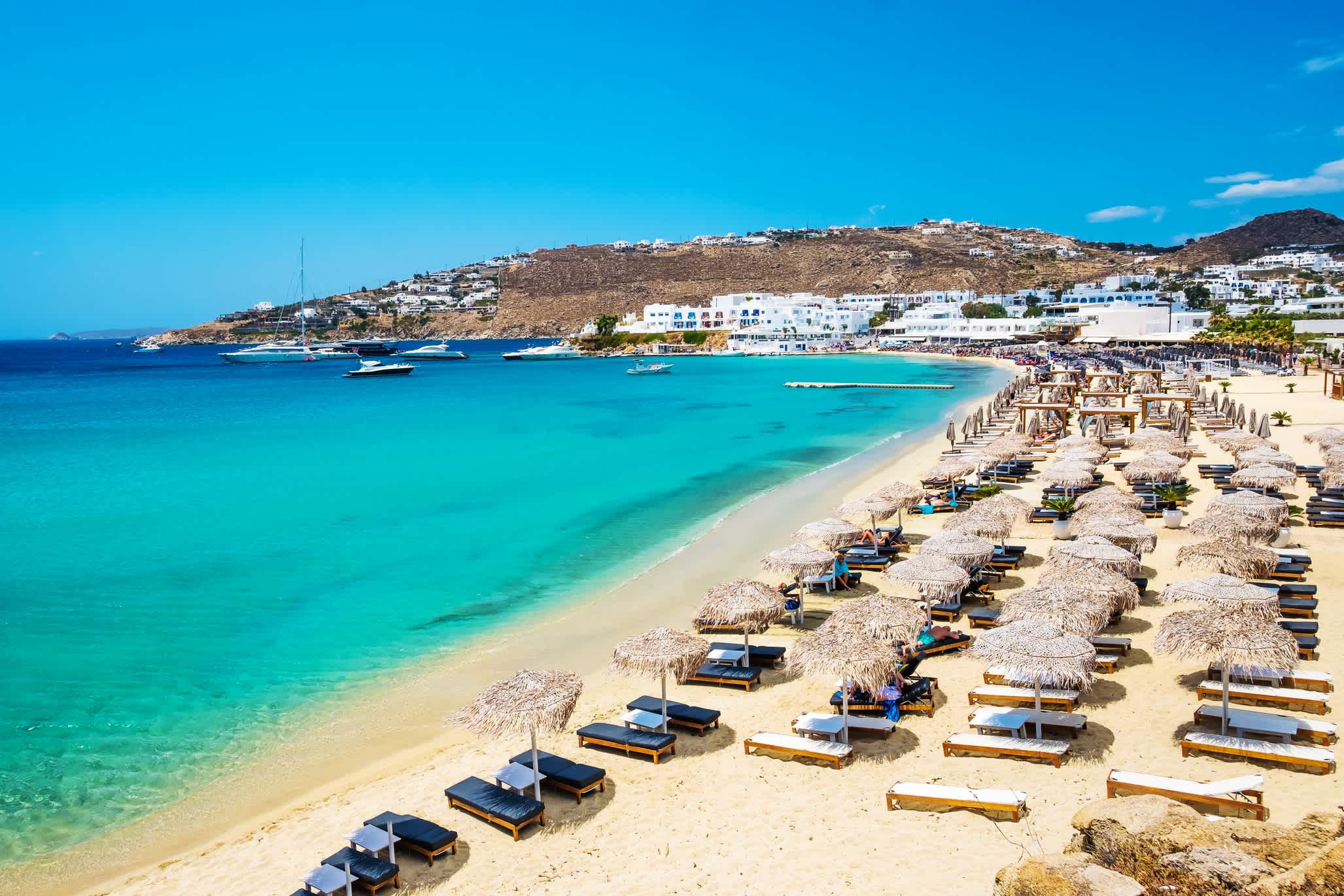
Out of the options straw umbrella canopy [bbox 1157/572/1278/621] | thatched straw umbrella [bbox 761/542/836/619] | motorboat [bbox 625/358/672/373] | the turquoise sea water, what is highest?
motorboat [bbox 625/358/672/373]

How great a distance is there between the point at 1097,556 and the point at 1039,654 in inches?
173

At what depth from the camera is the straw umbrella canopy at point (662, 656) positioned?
9.14 m

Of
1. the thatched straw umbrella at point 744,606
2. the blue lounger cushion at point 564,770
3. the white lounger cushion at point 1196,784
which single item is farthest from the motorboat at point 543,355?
the white lounger cushion at point 1196,784

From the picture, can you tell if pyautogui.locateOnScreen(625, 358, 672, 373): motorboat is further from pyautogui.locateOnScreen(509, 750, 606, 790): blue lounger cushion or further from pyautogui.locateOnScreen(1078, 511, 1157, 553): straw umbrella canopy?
pyautogui.locateOnScreen(509, 750, 606, 790): blue lounger cushion

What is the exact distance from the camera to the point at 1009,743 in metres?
8.55

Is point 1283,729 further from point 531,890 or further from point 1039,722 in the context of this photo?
point 531,890

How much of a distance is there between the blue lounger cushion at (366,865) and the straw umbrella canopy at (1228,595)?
8502mm

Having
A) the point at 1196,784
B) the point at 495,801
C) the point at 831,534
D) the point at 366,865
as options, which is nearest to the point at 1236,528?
the point at 831,534

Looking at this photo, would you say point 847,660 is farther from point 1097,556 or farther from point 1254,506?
point 1254,506

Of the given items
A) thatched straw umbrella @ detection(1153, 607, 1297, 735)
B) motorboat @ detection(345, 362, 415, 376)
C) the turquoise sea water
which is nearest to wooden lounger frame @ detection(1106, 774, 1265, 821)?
thatched straw umbrella @ detection(1153, 607, 1297, 735)

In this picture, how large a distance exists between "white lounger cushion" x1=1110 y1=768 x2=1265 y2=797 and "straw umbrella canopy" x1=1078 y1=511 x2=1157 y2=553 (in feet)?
20.5

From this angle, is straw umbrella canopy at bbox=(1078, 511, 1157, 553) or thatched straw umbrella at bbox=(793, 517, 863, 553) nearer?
straw umbrella canopy at bbox=(1078, 511, 1157, 553)

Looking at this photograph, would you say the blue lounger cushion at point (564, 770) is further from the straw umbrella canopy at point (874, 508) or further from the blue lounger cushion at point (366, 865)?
the straw umbrella canopy at point (874, 508)

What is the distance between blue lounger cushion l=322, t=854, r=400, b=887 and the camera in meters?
6.97
